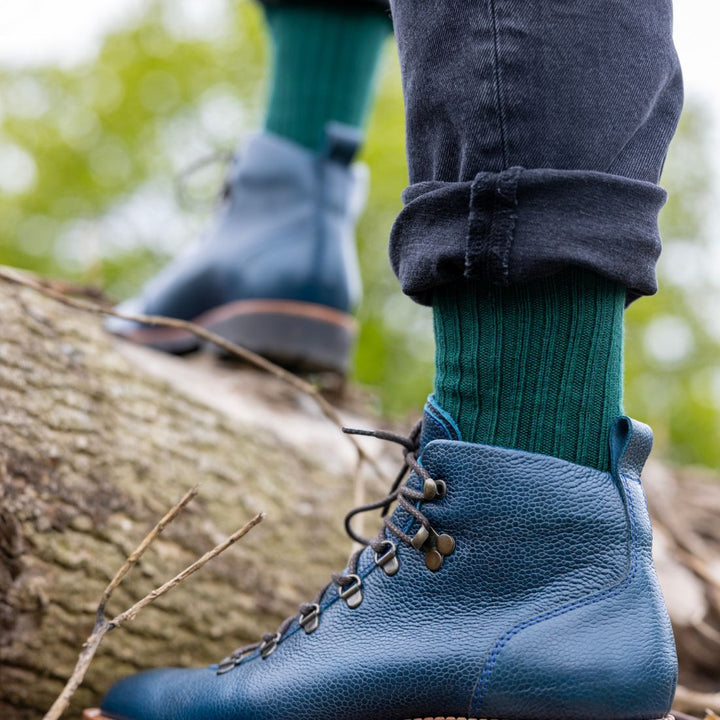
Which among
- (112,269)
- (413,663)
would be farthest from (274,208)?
(112,269)

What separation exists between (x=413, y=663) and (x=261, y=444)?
2.62 ft

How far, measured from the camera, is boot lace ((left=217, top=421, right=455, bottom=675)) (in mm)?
798

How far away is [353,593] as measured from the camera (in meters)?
0.84

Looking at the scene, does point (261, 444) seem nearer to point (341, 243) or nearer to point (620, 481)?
point (341, 243)

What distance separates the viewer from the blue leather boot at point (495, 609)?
28.9 inches

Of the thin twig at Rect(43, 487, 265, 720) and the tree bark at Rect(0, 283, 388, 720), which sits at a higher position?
the thin twig at Rect(43, 487, 265, 720)

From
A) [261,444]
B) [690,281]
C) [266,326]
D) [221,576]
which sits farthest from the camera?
[690,281]

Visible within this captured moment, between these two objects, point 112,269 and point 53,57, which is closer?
point 112,269

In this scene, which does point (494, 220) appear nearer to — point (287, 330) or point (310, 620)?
point (310, 620)

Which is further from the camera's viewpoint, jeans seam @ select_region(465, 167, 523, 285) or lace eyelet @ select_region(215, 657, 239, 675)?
lace eyelet @ select_region(215, 657, 239, 675)

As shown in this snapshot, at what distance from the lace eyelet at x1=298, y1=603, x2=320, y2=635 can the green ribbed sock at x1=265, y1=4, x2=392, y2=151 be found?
1.19 meters

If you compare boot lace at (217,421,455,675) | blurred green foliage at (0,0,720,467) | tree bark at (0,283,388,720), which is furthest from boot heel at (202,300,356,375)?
blurred green foliage at (0,0,720,467)

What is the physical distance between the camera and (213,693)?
0.87 meters

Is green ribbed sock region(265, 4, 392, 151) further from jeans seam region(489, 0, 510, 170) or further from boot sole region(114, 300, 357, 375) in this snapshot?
jeans seam region(489, 0, 510, 170)
